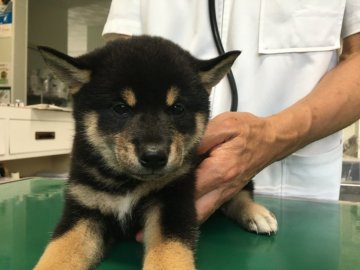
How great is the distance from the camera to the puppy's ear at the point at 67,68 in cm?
93

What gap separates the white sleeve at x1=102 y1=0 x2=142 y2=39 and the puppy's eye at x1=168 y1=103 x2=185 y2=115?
0.67 meters

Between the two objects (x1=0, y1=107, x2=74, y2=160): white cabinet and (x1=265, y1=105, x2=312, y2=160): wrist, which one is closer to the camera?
(x1=265, y1=105, x2=312, y2=160): wrist

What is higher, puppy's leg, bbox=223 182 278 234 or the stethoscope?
the stethoscope

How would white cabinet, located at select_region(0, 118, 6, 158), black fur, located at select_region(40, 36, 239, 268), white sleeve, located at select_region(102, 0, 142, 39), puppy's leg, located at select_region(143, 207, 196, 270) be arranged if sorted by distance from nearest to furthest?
puppy's leg, located at select_region(143, 207, 196, 270) → black fur, located at select_region(40, 36, 239, 268) → white sleeve, located at select_region(102, 0, 142, 39) → white cabinet, located at select_region(0, 118, 6, 158)

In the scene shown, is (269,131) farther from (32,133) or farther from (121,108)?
(32,133)

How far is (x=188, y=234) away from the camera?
886 mm

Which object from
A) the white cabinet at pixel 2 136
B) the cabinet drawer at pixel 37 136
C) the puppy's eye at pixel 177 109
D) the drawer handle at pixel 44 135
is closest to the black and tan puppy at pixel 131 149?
the puppy's eye at pixel 177 109

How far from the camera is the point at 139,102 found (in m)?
0.91

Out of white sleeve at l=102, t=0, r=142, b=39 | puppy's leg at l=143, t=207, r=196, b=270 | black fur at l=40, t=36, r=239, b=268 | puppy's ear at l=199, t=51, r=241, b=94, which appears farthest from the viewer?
white sleeve at l=102, t=0, r=142, b=39

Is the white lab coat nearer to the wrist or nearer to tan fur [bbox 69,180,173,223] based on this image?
the wrist

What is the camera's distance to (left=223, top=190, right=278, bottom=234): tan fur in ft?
3.64

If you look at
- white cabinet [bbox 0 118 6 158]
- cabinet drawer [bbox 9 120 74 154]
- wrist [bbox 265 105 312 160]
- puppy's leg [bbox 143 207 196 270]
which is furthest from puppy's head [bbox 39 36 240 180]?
white cabinet [bbox 0 118 6 158]

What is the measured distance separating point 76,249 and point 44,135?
2906 millimetres

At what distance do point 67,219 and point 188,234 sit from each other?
280mm
